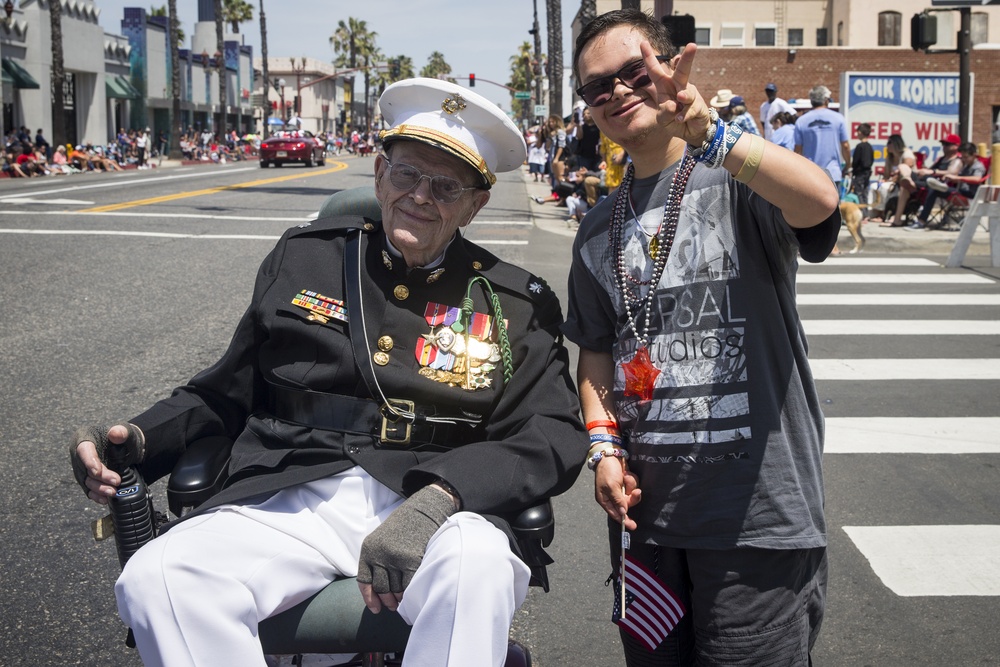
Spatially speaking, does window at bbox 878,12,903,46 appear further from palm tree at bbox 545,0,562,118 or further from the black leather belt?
the black leather belt

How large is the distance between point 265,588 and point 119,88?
181 ft

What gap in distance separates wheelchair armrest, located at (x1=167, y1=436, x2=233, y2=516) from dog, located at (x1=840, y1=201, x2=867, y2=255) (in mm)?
12068

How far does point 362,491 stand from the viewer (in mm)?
2596

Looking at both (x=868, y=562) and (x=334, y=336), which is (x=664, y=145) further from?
(x=868, y=562)

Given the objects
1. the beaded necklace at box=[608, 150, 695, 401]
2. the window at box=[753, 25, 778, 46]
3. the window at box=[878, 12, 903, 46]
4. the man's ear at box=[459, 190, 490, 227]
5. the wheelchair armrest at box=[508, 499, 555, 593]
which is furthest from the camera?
the window at box=[753, 25, 778, 46]

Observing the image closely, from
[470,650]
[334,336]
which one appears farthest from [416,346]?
[470,650]

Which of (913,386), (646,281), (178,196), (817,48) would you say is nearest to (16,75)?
(178,196)

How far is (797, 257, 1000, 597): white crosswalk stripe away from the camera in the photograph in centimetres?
419

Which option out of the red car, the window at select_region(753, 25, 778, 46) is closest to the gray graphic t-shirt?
the red car

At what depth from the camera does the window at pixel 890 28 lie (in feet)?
150

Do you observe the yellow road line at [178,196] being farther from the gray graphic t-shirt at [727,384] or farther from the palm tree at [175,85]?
the palm tree at [175,85]

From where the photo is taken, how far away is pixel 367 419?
267 centimetres

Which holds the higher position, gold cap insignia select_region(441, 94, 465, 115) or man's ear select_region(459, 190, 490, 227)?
gold cap insignia select_region(441, 94, 465, 115)

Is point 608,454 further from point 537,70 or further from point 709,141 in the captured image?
point 537,70
